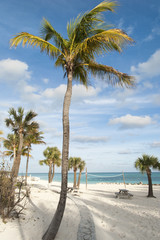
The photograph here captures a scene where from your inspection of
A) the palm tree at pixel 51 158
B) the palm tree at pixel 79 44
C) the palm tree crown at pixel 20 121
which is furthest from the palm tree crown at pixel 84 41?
the palm tree at pixel 51 158

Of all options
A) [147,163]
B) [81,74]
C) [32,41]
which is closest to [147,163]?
[147,163]

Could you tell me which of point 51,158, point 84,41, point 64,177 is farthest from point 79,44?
point 51,158

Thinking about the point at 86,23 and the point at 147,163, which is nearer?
the point at 86,23

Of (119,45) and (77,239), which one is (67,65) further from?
(77,239)

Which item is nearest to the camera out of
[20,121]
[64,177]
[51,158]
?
[64,177]

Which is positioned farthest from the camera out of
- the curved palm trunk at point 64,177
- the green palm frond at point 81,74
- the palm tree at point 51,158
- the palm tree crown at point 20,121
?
the palm tree at point 51,158

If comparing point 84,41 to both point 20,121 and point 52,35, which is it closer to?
point 52,35

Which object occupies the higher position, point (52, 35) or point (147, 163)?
point (52, 35)

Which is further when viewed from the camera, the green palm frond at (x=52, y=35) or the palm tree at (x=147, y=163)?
the palm tree at (x=147, y=163)

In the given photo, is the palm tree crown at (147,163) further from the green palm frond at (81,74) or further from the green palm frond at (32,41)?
the green palm frond at (32,41)

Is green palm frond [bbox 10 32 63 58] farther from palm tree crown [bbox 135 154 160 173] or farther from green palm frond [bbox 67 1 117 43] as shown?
palm tree crown [bbox 135 154 160 173]

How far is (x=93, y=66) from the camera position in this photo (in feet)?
26.0

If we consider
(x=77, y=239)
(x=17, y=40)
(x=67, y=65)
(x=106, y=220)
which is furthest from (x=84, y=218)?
(x=17, y=40)

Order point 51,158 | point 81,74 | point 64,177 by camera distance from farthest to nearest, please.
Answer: point 51,158 → point 81,74 → point 64,177
